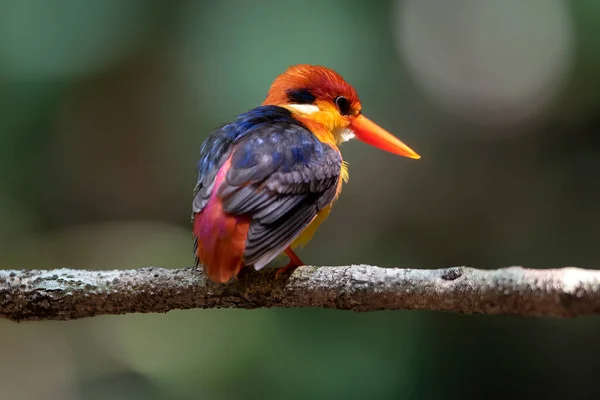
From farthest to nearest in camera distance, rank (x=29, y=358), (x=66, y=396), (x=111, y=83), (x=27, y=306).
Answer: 1. (x=111, y=83)
2. (x=29, y=358)
3. (x=66, y=396)
4. (x=27, y=306)

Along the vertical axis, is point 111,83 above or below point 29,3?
below

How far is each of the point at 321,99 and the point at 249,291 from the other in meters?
0.88

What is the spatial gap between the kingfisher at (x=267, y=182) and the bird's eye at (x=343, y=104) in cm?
2

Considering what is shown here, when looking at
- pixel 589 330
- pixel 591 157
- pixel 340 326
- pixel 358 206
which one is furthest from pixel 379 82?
pixel 589 330

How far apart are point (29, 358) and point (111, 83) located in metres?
1.45

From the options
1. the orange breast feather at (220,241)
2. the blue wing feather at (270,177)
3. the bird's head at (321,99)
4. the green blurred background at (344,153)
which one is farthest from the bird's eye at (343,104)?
the green blurred background at (344,153)

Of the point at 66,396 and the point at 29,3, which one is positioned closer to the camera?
the point at 66,396

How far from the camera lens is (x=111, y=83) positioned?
3.31 meters

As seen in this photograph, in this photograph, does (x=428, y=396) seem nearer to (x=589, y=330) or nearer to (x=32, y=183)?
(x=589, y=330)

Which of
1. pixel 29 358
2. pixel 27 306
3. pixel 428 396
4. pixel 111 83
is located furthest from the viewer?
pixel 111 83

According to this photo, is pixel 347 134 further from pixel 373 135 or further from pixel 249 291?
pixel 249 291

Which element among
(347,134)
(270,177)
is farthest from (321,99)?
(270,177)

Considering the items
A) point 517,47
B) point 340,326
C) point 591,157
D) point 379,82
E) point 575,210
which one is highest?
point 517,47

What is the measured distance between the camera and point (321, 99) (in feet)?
7.13
